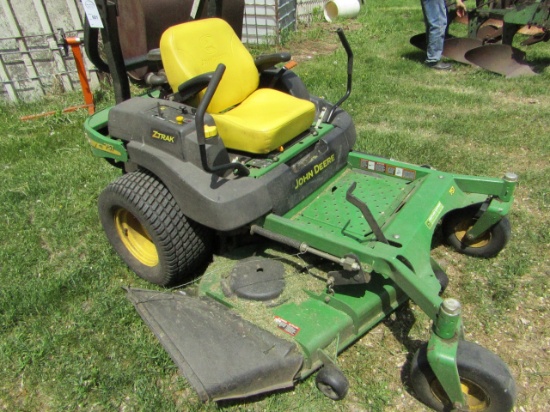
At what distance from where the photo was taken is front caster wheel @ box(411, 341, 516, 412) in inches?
73.9

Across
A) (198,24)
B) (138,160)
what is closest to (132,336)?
(138,160)

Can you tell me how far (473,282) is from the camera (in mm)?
2791

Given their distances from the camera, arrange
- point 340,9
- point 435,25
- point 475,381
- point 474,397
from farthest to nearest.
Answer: point 340,9, point 435,25, point 474,397, point 475,381

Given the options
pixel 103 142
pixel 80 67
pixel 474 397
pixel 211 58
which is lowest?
pixel 80 67

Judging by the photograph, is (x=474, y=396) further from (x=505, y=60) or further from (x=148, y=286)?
(x=505, y=60)

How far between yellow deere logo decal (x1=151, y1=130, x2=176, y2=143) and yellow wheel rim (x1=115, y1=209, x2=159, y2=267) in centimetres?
62

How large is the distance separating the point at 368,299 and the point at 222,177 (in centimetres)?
91

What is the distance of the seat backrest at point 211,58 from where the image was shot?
8.77 feet

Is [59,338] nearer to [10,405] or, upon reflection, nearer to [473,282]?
[10,405]

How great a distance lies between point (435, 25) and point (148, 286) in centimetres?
501

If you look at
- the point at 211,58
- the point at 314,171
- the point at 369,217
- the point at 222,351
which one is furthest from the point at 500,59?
the point at 222,351

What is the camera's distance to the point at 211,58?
2795 millimetres

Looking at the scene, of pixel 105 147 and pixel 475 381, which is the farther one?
pixel 105 147

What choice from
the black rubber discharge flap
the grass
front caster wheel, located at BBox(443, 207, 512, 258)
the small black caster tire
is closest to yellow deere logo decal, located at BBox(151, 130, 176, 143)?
the black rubber discharge flap
